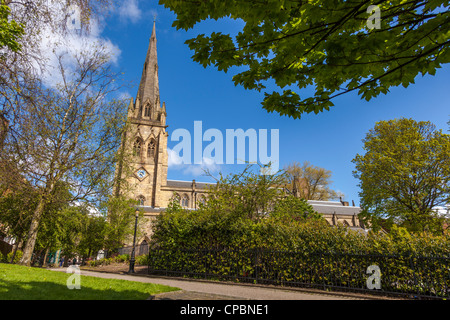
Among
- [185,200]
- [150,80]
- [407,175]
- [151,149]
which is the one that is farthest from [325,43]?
[150,80]

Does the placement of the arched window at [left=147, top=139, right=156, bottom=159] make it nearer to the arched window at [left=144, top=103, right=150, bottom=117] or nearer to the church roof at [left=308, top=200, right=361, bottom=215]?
the arched window at [left=144, top=103, right=150, bottom=117]

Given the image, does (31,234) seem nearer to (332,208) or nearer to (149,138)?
(149,138)

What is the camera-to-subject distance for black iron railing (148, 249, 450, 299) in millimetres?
8133

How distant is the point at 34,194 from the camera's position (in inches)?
541

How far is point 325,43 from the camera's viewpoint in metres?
2.95

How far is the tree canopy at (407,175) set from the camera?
60.0ft

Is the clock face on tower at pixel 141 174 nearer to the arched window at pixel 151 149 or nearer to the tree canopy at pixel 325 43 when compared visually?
the arched window at pixel 151 149

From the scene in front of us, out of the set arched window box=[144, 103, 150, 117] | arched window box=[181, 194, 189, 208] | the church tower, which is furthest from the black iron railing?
arched window box=[144, 103, 150, 117]

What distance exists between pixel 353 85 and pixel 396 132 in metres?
22.3

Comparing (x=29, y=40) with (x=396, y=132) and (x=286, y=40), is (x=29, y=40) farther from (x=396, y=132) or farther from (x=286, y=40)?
(x=396, y=132)

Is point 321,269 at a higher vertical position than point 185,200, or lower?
lower

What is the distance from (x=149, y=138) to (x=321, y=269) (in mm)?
42480

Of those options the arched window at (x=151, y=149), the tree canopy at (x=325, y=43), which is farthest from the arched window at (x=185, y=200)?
the tree canopy at (x=325, y=43)

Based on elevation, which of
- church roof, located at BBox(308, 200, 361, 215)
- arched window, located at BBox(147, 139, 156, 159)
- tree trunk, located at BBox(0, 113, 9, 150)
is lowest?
tree trunk, located at BBox(0, 113, 9, 150)
